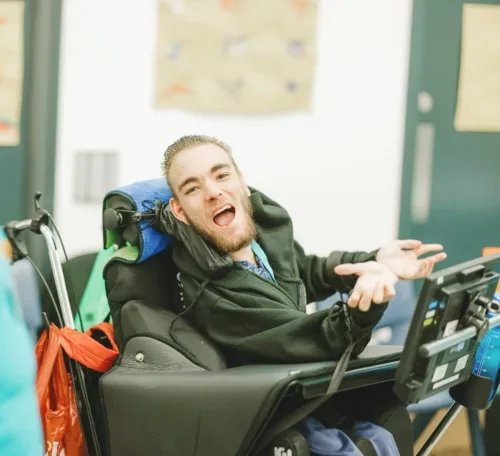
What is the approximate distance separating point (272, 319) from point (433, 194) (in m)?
1.39

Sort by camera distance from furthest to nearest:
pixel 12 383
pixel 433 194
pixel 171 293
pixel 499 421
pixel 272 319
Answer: pixel 433 194, pixel 499 421, pixel 171 293, pixel 272 319, pixel 12 383

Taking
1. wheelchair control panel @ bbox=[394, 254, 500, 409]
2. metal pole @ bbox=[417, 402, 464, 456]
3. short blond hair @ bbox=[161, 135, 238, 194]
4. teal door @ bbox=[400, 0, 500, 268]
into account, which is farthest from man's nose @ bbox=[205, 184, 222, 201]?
teal door @ bbox=[400, 0, 500, 268]

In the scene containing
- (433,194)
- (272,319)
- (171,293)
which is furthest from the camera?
(433,194)

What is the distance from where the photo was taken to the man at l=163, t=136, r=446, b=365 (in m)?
1.37

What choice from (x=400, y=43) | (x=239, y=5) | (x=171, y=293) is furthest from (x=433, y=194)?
(x=171, y=293)

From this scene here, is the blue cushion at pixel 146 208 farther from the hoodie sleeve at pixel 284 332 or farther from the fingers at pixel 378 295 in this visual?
the fingers at pixel 378 295

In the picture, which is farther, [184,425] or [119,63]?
[119,63]

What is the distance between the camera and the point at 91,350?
1537 millimetres

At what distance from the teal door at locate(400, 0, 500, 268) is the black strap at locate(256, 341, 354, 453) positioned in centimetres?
139

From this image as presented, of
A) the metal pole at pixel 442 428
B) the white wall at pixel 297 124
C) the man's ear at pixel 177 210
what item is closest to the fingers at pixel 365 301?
the metal pole at pixel 442 428

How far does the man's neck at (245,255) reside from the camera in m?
1.71

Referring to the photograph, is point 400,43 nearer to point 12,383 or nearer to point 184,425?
point 184,425

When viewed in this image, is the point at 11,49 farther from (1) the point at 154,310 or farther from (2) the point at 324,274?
(2) the point at 324,274

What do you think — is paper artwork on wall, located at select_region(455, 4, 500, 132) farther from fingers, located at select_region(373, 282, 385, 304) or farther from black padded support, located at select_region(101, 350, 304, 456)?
black padded support, located at select_region(101, 350, 304, 456)
